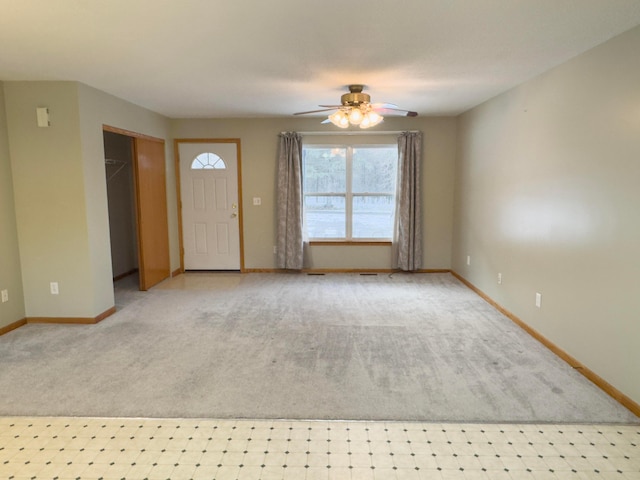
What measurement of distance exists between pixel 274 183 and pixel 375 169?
5.05 ft

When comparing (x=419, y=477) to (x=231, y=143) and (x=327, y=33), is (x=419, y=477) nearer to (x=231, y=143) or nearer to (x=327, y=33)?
(x=327, y=33)

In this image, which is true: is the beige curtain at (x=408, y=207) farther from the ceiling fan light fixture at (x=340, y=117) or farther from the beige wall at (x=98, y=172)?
the beige wall at (x=98, y=172)

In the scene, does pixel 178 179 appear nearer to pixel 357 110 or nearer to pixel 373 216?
pixel 373 216

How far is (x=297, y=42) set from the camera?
9.02 feet

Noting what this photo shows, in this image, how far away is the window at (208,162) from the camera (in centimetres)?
623

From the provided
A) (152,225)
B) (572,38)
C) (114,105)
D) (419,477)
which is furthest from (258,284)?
(572,38)

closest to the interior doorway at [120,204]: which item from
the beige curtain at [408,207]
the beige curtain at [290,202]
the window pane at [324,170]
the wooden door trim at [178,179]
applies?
the wooden door trim at [178,179]

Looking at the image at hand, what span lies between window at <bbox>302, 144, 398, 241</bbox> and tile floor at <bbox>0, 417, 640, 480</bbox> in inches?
164

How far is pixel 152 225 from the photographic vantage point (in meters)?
5.44

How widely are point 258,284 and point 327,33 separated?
373 cm

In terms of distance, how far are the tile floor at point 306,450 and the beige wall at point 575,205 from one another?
2.44ft

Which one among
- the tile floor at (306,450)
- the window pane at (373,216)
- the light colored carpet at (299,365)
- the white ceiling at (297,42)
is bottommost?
the tile floor at (306,450)

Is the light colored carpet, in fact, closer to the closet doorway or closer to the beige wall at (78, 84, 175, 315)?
the beige wall at (78, 84, 175, 315)

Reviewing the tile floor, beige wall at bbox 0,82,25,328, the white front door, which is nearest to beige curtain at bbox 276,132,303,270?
the white front door
